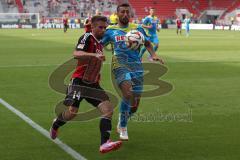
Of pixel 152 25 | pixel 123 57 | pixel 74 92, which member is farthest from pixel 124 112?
pixel 152 25

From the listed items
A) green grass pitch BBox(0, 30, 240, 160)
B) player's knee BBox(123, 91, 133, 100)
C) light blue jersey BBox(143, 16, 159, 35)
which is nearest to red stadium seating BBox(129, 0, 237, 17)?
light blue jersey BBox(143, 16, 159, 35)

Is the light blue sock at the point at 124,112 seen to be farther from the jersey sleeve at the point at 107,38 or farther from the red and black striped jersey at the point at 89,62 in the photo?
the red and black striped jersey at the point at 89,62

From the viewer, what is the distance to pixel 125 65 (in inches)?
320

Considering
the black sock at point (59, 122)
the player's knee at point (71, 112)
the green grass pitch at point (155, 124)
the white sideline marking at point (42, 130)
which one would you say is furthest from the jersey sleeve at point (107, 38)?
the white sideline marking at point (42, 130)

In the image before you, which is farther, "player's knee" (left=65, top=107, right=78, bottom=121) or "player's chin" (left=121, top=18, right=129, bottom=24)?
"player's chin" (left=121, top=18, right=129, bottom=24)

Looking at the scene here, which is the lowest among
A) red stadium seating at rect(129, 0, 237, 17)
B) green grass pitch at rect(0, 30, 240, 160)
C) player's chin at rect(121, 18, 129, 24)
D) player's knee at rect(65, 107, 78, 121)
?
green grass pitch at rect(0, 30, 240, 160)

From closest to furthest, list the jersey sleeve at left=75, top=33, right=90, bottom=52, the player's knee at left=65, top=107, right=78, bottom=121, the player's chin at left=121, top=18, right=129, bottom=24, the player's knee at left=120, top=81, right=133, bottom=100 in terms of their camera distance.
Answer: the jersey sleeve at left=75, top=33, right=90, bottom=52 < the player's knee at left=65, top=107, right=78, bottom=121 < the player's knee at left=120, top=81, right=133, bottom=100 < the player's chin at left=121, top=18, right=129, bottom=24

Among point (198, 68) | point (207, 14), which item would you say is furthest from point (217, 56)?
point (207, 14)

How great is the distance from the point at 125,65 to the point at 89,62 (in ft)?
3.49

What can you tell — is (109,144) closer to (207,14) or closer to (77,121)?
(77,121)

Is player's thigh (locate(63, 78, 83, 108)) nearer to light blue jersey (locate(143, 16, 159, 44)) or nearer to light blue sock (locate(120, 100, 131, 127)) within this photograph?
light blue sock (locate(120, 100, 131, 127))

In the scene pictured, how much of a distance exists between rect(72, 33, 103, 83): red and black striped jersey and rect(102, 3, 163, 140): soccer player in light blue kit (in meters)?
0.81

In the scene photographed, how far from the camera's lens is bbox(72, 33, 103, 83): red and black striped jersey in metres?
7.09

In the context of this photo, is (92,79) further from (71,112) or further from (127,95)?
(127,95)
